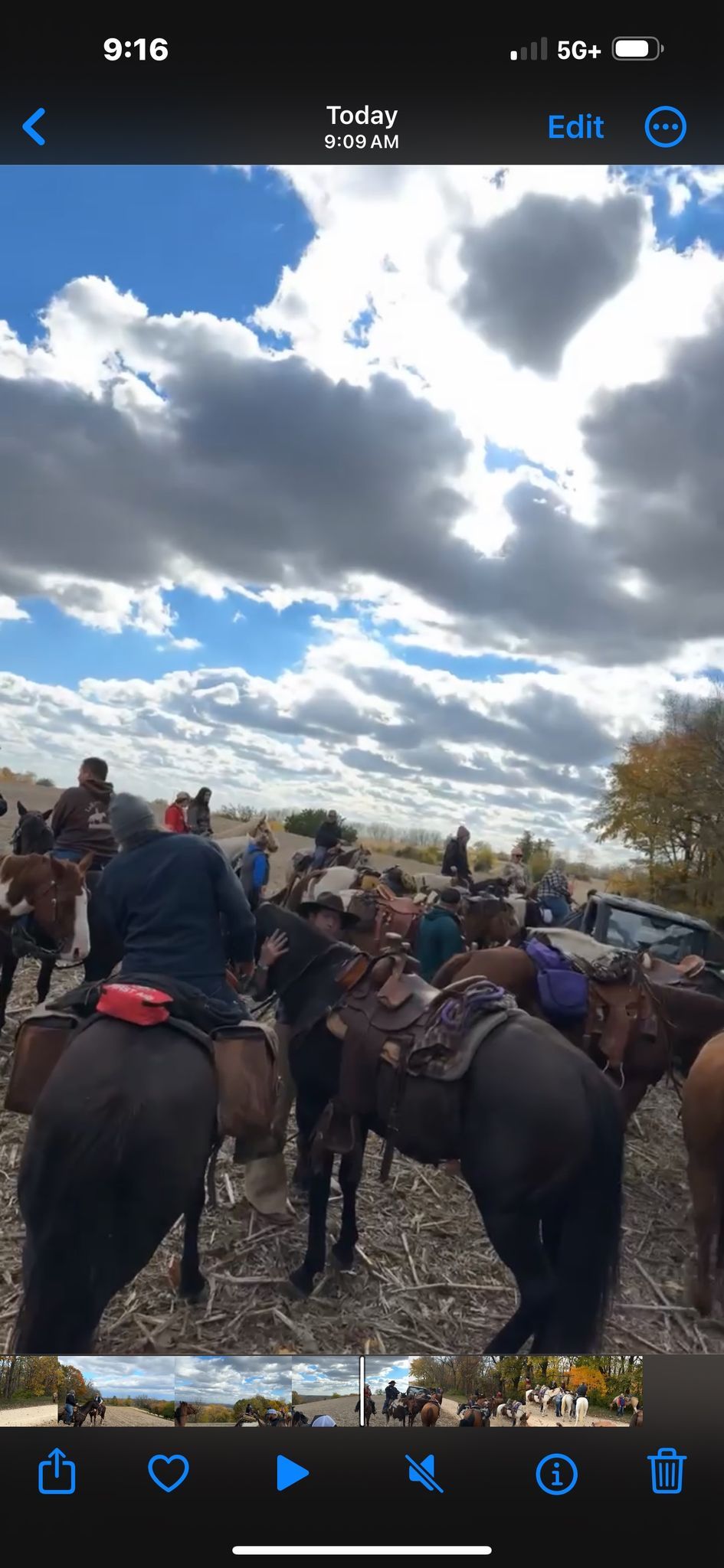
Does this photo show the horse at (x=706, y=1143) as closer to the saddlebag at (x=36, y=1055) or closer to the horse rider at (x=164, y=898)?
the horse rider at (x=164, y=898)

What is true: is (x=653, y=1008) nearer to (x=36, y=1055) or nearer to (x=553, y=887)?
(x=553, y=887)

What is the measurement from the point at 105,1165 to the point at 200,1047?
55 centimetres

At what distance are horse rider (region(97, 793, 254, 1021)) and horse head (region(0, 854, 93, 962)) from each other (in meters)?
3.07

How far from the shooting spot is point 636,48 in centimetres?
194

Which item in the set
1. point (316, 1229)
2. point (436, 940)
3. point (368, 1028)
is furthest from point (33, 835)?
point (316, 1229)

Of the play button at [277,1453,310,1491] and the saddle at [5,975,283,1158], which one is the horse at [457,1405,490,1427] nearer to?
the play button at [277,1453,310,1491]

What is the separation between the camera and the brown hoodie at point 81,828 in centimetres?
626

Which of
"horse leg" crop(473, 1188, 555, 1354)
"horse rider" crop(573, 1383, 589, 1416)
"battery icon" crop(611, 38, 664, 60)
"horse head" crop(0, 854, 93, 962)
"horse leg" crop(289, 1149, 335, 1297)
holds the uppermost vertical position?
"battery icon" crop(611, 38, 664, 60)

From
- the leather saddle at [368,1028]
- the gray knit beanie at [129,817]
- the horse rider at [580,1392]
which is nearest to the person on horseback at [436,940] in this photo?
the leather saddle at [368,1028]

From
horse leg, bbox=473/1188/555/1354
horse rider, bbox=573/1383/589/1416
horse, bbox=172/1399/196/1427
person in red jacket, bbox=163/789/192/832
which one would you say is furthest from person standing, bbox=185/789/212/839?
horse leg, bbox=473/1188/555/1354

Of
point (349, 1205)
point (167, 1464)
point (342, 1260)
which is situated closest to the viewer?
point (167, 1464)

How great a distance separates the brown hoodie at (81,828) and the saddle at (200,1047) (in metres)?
2.98

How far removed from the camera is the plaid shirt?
32.9 feet

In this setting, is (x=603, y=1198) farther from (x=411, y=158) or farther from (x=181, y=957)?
(x=411, y=158)
